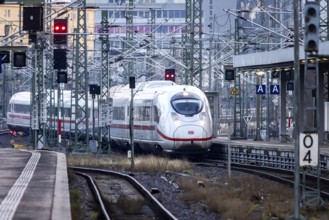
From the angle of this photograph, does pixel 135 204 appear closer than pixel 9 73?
Yes

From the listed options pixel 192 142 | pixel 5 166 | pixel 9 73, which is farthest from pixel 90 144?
pixel 9 73

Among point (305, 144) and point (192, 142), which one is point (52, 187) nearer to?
point (305, 144)

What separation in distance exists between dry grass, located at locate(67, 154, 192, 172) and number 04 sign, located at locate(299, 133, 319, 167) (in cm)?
1798

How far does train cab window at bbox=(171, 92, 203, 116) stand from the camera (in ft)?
132

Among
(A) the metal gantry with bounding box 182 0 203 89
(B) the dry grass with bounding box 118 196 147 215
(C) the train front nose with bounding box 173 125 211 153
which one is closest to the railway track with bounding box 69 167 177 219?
(B) the dry grass with bounding box 118 196 147 215

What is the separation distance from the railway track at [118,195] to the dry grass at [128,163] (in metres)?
A: 1.87

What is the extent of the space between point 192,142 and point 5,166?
46.6 feet

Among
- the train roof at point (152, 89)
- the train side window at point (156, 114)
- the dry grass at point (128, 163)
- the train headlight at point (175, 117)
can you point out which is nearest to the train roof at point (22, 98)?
the train roof at point (152, 89)

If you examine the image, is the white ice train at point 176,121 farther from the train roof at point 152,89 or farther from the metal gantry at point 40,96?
the metal gantry at point 40,96

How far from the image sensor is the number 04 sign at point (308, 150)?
55.5ft

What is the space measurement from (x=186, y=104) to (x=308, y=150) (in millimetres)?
23770

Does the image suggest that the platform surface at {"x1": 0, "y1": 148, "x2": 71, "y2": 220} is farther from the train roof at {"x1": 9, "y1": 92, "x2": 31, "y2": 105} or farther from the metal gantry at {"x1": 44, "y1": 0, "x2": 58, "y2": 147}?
the train roof at {"x1": 9, "y1": 92, "x2": 31, "y2": 105}

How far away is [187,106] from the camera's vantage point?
40531 mm

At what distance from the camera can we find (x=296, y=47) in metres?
16.1
